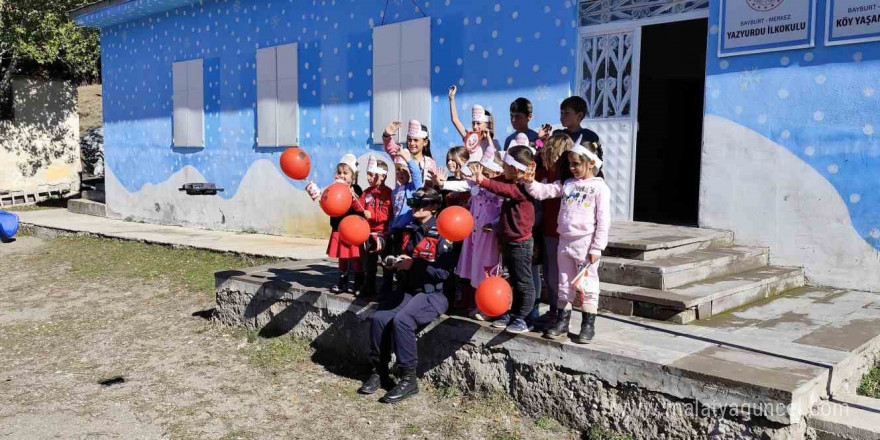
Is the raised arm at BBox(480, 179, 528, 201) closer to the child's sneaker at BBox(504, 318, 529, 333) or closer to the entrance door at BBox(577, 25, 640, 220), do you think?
the child's sneaker at BBox(504, 318, 529, 333)

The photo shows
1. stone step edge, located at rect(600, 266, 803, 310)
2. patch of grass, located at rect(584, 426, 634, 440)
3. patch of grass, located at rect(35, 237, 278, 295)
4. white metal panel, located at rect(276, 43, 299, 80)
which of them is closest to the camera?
patch of grass, located at rect(584, 426, 634, 440)

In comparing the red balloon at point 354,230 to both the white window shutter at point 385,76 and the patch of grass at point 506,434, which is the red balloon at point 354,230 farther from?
the white window shutter at point 385,76

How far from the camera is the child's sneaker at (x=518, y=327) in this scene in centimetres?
436

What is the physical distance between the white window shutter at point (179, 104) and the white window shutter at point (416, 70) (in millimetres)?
5287

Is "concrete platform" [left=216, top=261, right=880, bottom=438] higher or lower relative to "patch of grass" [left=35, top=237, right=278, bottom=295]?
higher

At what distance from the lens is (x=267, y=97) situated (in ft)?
36.9

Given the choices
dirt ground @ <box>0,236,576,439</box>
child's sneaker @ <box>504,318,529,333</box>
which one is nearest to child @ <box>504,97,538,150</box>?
child's sneaker @ <box>504,318,529,333</box>

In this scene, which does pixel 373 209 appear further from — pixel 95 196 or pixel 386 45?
pixel 95 196

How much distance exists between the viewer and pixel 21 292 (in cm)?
819

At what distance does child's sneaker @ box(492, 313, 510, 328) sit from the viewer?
14.8ft

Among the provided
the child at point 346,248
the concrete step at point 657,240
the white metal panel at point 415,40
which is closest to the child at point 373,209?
the child at point 346,248

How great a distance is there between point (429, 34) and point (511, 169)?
205 inches

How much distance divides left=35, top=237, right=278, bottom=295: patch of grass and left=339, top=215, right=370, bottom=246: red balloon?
3.60 meters

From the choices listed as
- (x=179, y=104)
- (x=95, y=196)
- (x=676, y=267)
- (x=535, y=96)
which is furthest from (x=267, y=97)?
(x=676, y=267)
